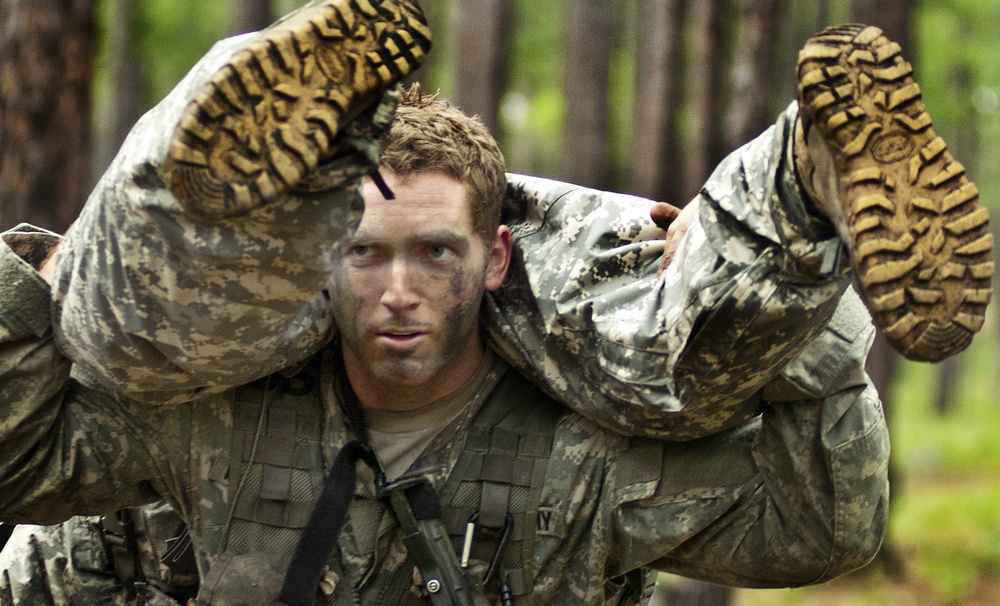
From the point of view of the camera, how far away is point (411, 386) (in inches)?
155

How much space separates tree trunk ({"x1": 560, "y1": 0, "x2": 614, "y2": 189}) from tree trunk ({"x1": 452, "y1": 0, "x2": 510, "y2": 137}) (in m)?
0.75

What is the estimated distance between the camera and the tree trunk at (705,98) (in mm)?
8492

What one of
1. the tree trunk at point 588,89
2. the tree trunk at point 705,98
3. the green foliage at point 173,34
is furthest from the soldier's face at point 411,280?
the green foliage at point 173,34

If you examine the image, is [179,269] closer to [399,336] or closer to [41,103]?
[399,336]

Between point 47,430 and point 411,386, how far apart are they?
1019mm

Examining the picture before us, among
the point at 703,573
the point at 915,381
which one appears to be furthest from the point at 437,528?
the point at 915,381

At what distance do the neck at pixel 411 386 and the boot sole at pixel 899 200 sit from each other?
5.14ft

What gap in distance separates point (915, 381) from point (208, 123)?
106 ft

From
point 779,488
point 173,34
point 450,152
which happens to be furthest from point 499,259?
point 173,34

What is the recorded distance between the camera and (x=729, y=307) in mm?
3023

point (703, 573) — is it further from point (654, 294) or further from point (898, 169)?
point (898, 169)

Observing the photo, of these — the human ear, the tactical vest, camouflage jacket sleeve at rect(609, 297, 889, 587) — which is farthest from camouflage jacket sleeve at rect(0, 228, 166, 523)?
camouflage jacket sleeve at rect(609, 297, 889, 587)

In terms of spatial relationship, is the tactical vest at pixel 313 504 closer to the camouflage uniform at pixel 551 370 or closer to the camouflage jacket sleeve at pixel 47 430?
the camouflage uniform at pixel 551 370

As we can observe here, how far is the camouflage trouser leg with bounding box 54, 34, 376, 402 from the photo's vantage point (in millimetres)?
2820
